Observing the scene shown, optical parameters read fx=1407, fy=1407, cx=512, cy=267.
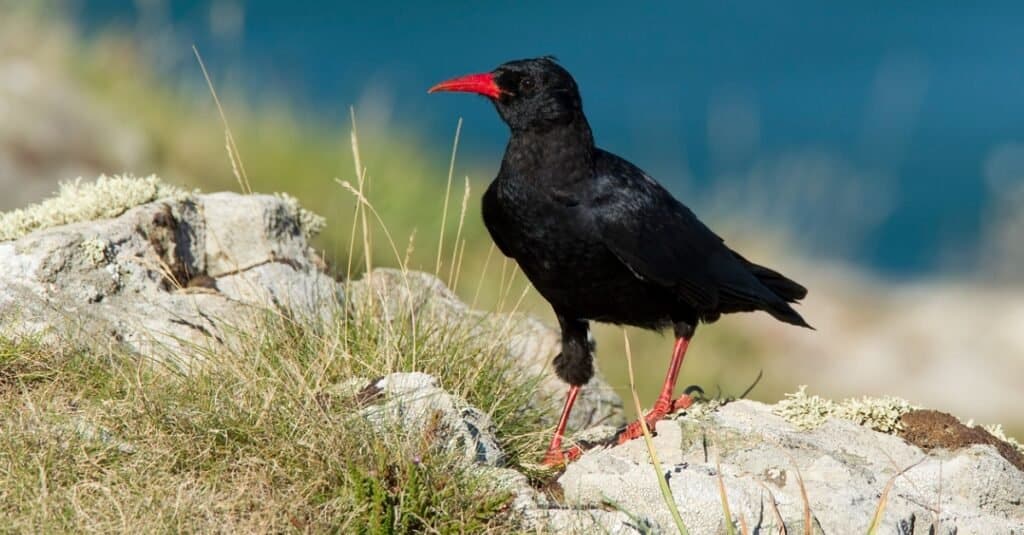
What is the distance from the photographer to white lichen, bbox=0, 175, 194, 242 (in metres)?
6.41

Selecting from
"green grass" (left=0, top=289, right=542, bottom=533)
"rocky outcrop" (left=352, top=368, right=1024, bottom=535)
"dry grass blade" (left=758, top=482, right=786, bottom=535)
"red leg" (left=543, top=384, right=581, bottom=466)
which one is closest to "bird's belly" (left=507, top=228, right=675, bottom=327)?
"red leg" (left=543, top=384, right=581, bottom=466)

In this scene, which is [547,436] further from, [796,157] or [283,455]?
[796,157]

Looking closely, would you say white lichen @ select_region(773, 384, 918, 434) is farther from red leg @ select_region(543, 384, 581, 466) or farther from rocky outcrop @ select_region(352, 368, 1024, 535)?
red leg @ select_region(543, 384, 581, 466)

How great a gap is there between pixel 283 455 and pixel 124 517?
1.91 feet

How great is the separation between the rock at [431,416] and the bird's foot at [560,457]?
251 mm

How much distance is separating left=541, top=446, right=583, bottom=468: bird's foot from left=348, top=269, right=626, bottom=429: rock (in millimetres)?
562

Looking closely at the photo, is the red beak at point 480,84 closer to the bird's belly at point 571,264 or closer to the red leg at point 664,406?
the bird's belly at point 571,264

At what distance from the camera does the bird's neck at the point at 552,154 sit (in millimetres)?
5898

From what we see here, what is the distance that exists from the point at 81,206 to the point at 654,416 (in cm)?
281

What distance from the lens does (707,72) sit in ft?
278

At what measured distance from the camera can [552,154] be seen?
5930mm

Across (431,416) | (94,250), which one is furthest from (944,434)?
(94,250)

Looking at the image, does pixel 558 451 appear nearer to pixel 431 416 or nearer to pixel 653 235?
pixel 431 416

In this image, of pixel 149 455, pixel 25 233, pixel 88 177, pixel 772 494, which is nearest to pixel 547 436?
pixel 772 494
